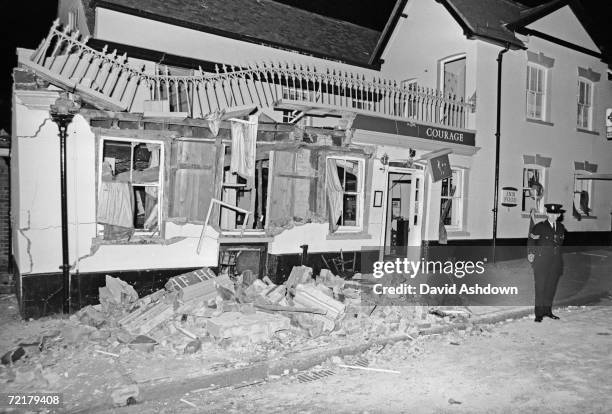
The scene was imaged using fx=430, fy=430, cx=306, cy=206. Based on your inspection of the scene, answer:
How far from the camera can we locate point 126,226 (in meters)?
7.80

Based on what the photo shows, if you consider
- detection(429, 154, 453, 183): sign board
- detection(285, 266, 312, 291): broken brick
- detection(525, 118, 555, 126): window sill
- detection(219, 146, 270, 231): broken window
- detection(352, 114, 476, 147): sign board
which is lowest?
detection(285, 266, 312, 291): broken brick

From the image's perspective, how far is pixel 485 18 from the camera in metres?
13.0

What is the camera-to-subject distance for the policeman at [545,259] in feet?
25.0

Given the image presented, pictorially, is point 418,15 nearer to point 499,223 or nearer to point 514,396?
point 499,223

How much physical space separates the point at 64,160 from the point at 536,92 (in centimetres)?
1326

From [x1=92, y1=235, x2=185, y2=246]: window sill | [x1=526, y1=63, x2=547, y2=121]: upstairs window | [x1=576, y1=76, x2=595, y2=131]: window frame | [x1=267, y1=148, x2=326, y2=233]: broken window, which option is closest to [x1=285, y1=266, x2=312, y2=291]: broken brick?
[x1=267, y1=148, x2=326, y2=233]: broken window

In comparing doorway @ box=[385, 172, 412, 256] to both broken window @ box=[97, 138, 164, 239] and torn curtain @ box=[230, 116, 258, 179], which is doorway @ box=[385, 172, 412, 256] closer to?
torn curtain @ box=[230, 116, 258, 179]

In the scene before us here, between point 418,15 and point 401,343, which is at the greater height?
point 418,15

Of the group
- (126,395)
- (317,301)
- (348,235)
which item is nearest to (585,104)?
(348,235)

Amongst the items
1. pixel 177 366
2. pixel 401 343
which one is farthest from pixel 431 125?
pixel 177 366

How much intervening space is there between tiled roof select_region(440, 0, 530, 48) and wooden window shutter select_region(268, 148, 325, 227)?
6.41m

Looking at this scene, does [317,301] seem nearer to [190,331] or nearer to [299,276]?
[299,276]

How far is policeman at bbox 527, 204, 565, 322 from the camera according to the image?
761 cm

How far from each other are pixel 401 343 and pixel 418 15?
37.8ft
